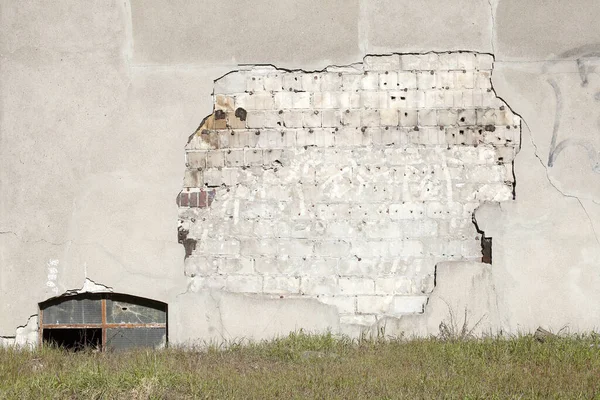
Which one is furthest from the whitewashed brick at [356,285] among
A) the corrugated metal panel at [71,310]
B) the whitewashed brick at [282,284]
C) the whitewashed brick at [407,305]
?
the corrugated metal panel at [71,310]

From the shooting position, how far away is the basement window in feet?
22.3

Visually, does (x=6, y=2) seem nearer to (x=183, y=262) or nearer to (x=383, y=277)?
(x=183, y=262)

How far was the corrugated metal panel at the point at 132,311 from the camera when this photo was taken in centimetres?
680

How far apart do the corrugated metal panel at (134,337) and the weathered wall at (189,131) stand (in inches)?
11.0

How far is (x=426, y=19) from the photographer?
665 centimetres

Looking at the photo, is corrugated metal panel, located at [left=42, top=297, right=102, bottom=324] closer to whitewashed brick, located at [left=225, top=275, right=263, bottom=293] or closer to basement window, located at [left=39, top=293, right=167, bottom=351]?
basement window, located at [left=39, top=293, right=167, bottom=351]

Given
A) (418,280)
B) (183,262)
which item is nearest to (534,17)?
(418,280)

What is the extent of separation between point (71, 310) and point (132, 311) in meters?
0.53

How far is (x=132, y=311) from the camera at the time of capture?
681 centimetres

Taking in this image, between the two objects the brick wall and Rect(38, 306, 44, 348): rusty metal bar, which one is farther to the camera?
Rect(38, 306, 44, 348): rusty metal bar

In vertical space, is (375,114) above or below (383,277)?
above

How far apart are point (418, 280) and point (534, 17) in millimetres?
2430

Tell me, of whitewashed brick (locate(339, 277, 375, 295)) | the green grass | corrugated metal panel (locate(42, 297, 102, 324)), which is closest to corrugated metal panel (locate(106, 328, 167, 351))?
corrugated metal panel (locate(42, 297, 102, 324))

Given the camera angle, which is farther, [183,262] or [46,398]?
[183,262]
